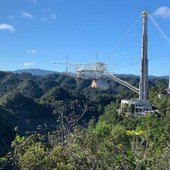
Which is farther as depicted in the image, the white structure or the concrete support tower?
the concrete support tower

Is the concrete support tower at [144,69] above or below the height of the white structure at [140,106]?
above

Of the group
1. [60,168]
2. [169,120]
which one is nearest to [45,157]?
[60,168]

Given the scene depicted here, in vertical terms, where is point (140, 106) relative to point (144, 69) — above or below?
below

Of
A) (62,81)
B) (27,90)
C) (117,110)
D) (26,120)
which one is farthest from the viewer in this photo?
(62,81)

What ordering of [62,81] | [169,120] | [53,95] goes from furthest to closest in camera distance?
[62,81] → [53,95] → [169,120]

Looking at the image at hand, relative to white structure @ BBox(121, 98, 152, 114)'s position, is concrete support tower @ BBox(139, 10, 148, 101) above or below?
above

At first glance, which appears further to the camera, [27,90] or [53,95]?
[27,90]

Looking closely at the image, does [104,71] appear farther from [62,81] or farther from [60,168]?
[62,81]

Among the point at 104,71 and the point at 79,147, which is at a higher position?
the point at 104,71

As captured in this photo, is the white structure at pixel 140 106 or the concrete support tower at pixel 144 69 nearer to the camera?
the white structure at pixel 140 106
